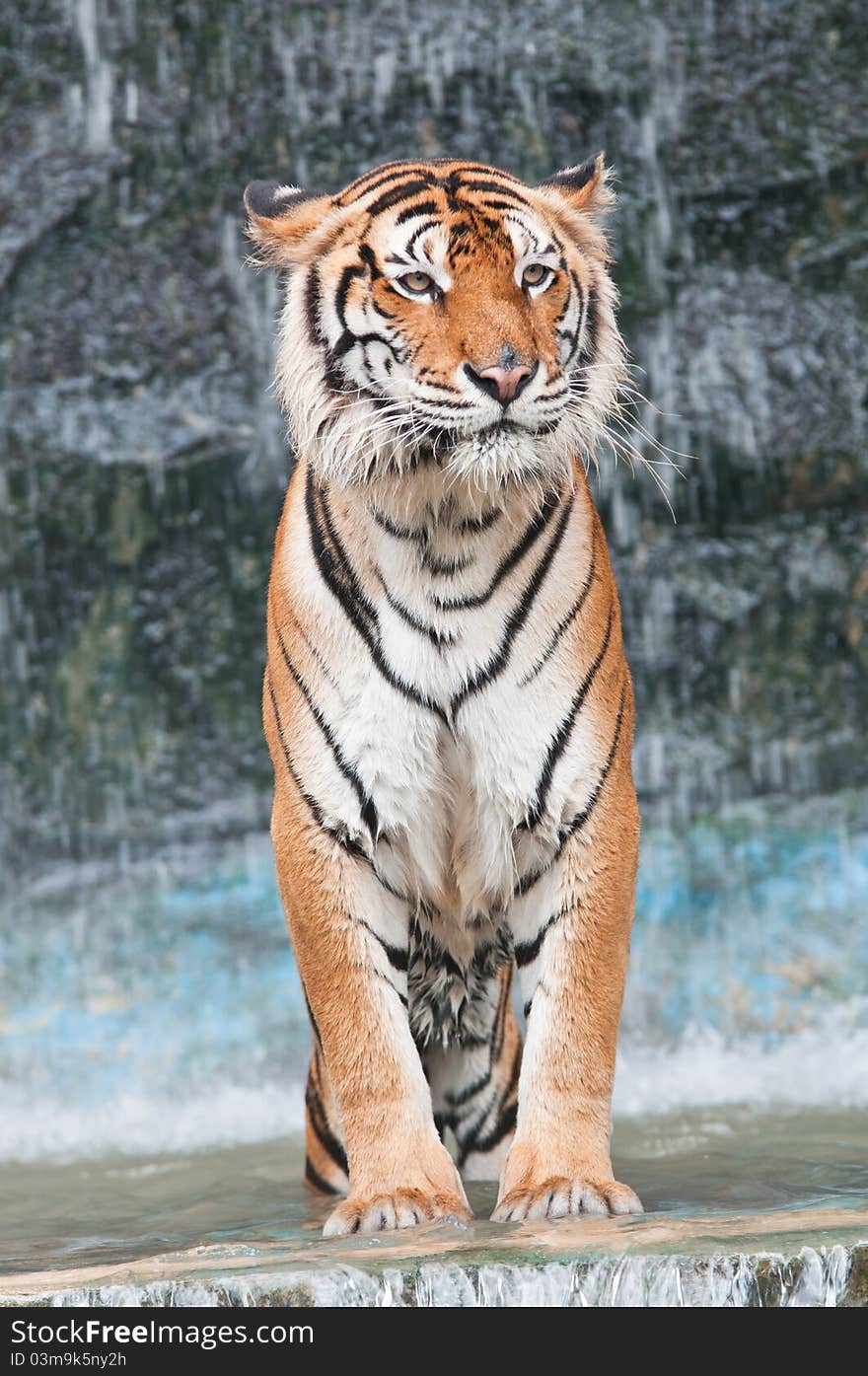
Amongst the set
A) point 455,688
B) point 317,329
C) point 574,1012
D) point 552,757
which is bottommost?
point 574,1012

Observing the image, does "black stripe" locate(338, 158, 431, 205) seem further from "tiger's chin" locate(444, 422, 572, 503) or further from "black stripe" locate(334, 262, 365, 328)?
"tiger's chin" locate(444, 422, 572, 503)

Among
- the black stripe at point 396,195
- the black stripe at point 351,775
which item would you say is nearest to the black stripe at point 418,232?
the black stripe at point 396,195

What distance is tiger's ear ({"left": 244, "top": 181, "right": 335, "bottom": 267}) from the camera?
10.0ft

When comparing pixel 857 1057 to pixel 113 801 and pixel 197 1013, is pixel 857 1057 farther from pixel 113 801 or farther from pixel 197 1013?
pixel 113 801

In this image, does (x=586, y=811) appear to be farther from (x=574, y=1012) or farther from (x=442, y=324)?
(x=442, y=324)

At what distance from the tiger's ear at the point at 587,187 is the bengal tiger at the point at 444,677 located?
12 centimetres

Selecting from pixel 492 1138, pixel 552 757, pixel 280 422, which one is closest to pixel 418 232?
pixel 552 757

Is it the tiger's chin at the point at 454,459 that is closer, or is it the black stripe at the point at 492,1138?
the tiger's chin at the point at 454,459

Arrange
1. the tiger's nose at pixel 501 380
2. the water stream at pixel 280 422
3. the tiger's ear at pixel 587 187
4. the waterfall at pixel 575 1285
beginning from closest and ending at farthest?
the waterfall at pixel 575 1285 → the tiger's nose at pixel 501 380 → the tiger's ear at pixel 587 187 → the water stream at pixel 280 422

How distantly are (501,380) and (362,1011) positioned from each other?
1.04 metres

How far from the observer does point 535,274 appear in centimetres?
288

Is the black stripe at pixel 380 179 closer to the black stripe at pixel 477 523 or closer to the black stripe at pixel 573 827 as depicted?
the black stripe at pixel 477 523

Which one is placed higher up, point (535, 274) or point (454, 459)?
point (535, 274)

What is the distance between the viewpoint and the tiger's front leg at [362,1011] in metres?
2.80
